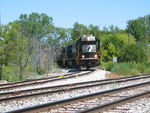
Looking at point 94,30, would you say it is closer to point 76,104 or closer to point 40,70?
point 40,70

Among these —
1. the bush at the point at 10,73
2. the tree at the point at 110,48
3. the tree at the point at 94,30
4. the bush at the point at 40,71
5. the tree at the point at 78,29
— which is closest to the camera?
the bush at the point at 10,73

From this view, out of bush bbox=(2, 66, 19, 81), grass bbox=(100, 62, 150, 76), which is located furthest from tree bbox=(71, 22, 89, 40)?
bush bbox=(2, 66, 19, 81)

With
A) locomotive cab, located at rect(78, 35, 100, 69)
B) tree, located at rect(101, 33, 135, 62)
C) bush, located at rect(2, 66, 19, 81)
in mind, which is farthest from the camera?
tree, located at rect(101, 33, 135, 62)

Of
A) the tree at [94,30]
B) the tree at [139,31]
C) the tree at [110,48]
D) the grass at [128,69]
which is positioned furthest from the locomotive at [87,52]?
the tree at [139,31]

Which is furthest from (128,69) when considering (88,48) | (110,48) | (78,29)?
(78,29)

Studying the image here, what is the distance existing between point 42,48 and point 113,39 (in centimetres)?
3000

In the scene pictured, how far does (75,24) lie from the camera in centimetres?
10588

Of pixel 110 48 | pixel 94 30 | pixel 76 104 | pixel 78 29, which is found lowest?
pixel 76 104

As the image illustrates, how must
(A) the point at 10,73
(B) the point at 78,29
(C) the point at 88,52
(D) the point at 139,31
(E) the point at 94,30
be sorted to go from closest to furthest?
(A) the point at 10,73
(C) the point at 88,52
(B) the point at 78,29
(E) the point at 94,30
(D) the point at 139,31

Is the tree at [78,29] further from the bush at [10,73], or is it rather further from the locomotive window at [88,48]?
the bush at [10,73]

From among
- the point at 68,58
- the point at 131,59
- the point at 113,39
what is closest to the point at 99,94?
the point at 68,58

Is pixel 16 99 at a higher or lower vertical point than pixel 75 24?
lower

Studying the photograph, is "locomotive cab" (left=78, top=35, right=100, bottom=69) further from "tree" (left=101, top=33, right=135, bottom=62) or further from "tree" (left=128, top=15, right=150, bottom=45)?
"tree" (left=128, top=15, right=150, bottom=45)

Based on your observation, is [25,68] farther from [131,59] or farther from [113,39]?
[113,39]
